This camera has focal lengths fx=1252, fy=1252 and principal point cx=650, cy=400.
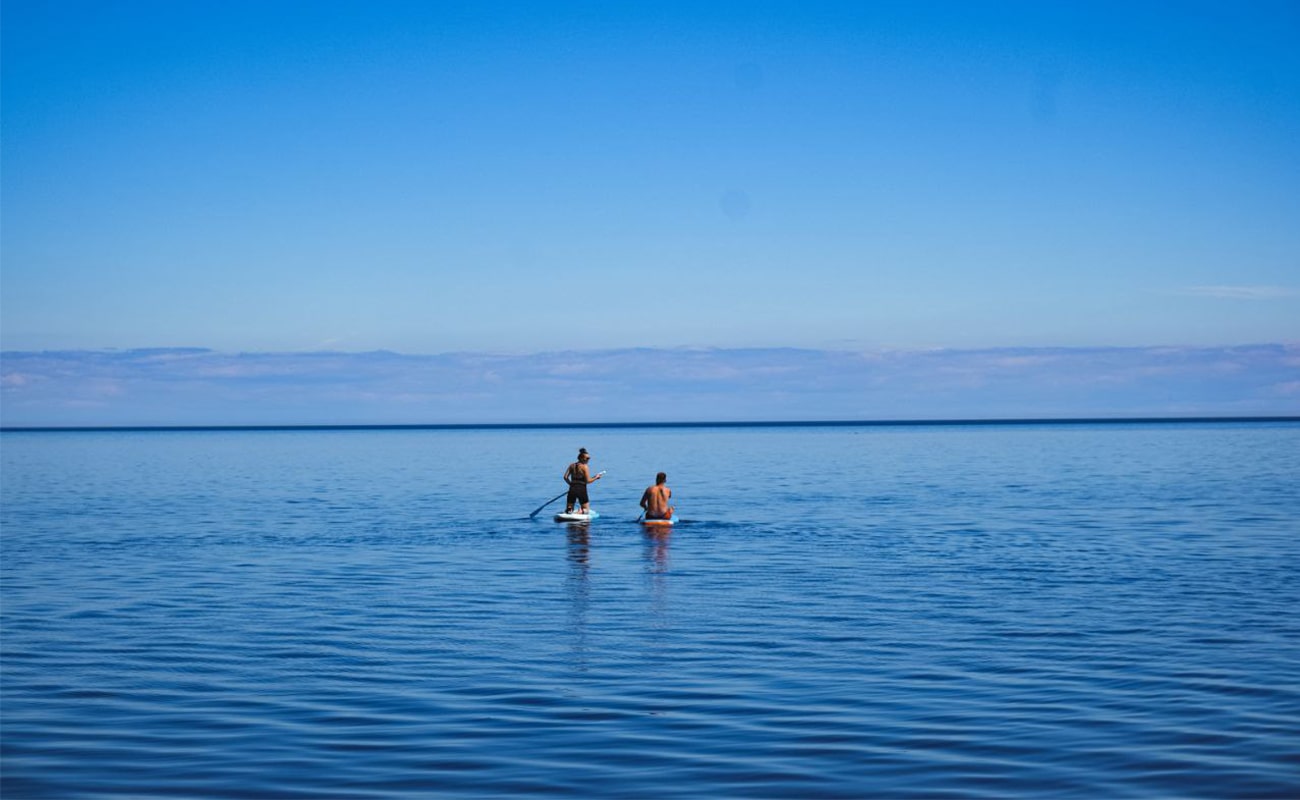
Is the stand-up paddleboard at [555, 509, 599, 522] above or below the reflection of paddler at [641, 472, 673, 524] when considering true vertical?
below

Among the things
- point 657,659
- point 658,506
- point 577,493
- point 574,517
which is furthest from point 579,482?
point 657,659

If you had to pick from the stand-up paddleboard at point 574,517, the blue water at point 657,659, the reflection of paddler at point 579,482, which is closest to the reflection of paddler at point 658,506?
the blue water at point 657,659

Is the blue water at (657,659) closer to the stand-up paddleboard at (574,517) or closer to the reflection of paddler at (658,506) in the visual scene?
the reflection of paddler at (658,506)

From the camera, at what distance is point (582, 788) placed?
10.8 metres

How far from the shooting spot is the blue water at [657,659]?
11.3 meters

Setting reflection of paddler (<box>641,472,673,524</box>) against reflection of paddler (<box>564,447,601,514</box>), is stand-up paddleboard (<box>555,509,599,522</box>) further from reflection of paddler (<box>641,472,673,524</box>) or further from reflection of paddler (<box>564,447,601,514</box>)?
reflection of paddler (<box>641,472,673,524</box>)

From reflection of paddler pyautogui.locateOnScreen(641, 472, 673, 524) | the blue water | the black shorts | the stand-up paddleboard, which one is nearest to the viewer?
the blue water

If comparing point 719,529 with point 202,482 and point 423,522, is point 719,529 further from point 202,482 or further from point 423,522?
point 202,482

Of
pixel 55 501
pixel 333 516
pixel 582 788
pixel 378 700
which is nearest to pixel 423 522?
pixel 333 516

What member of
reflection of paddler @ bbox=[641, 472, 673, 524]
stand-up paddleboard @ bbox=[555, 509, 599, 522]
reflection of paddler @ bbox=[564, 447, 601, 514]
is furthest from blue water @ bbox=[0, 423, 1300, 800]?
reflection of paddler @ bbox=[564, 447, 601, 514]

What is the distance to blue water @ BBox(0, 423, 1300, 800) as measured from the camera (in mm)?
11344

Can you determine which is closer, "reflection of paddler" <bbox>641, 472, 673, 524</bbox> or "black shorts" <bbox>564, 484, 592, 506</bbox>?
"reflection of paddler" <bbox>641, 472, 673, 524</bbox>

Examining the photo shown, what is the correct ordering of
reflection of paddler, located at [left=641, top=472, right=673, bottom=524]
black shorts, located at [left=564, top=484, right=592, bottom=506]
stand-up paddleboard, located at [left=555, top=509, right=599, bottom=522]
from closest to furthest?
reflection of paddler, located at [left=641, top=472, right=673, bottom=524]
stand-up paddleboard, located at [left=555, top=509, right=599, bottom=522]
black shorts, located at [left=564, top=484, right=592, bottom=506]

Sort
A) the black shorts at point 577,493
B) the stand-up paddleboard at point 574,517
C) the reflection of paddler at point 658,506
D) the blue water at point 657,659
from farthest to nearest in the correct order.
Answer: the black shorts at point 577,493
the stand-up paddleboard at point 574,517
the reflection of paddler at point 658,506
the blue water at point 657,659
